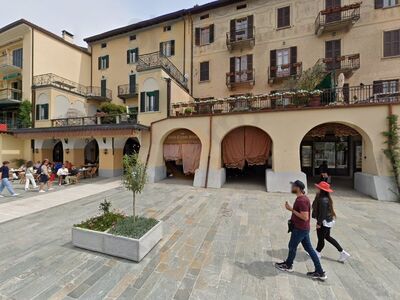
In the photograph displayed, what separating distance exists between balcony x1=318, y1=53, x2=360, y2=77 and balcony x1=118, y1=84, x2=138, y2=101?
1703 cm

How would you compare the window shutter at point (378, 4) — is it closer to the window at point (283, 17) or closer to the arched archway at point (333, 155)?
the window at point (283, 17)

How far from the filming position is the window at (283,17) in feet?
52.9

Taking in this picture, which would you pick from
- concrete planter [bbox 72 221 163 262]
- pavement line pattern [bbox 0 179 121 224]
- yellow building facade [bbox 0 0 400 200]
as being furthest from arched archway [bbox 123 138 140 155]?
concrete planter [bbox 72 221 163 262]

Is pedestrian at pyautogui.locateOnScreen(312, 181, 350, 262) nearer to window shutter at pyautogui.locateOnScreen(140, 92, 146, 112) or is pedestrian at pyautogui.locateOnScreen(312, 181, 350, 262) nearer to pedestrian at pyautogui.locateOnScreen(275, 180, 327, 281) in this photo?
pedestrian at pyautogui.locateOnScreen(275, 180, 327, 281)

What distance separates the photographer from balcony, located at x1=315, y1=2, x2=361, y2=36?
14.0 metres

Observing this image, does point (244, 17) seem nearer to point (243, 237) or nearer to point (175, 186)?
point (175, 186)

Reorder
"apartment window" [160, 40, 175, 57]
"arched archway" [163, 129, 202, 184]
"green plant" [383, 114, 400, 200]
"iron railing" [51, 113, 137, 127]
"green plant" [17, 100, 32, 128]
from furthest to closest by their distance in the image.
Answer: "apartment window" [160, 40, 175, 57] < "green plant" [17, 100, 32, 128] < "iron railing" [51, 113, 137, 127] < "arched archway" [163, 129, 202, 184] < "green plant" [383, 114, 400, 200]

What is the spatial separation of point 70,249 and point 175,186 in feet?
24.7

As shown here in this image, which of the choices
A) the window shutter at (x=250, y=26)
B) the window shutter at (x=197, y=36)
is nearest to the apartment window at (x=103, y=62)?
the window shutter at (x=197, y=36)

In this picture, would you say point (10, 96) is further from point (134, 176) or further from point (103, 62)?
point (134, 176)

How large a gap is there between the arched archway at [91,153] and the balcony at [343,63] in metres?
21.0

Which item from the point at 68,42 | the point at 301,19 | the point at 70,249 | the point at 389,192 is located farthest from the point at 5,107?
the point at 389,192

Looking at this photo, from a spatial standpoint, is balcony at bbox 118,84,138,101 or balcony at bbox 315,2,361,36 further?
balcony at bbox 118,84,138,101

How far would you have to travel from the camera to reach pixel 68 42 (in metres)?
21.8
